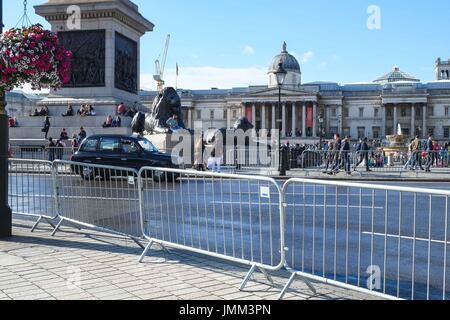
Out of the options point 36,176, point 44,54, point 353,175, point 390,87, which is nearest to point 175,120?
point 353,175

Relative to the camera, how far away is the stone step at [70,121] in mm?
29906

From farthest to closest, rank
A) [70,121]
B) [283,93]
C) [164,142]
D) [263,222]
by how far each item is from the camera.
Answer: [283,93] < [70,121] < [164,142] < [263,222]

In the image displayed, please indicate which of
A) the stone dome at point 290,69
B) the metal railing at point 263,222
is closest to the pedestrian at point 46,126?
the metal railing at point 263,222

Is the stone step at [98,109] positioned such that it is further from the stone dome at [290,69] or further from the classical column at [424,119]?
the classical column at [424,119]

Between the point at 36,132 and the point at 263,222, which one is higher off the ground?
the point at 36,132

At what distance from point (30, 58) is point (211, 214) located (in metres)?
3.28

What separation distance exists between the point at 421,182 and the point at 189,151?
1115 cm

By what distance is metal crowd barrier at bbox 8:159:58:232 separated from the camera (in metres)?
9.23

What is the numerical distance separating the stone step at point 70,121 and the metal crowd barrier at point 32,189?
64.2ft

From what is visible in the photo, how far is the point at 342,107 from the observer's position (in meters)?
125

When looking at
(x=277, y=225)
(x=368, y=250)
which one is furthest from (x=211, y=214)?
(x=368, y=250)

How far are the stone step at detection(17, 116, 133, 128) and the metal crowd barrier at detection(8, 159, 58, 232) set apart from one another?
19.6 m

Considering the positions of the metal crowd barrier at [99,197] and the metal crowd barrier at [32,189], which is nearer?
the metal crowd barrier at [99,197]

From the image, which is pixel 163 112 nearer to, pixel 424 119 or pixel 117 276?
pixel 117 276
